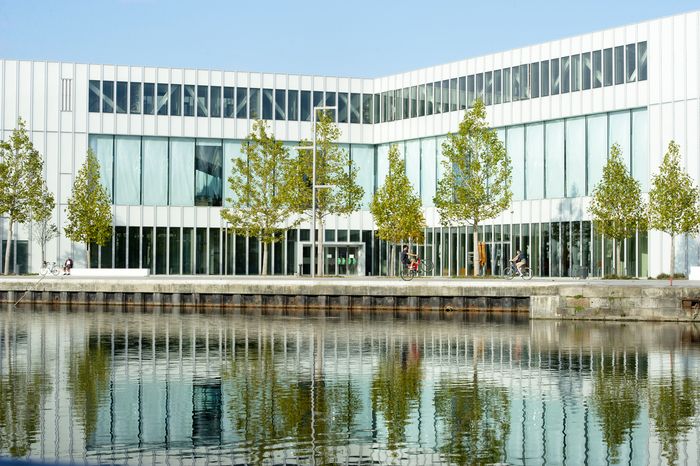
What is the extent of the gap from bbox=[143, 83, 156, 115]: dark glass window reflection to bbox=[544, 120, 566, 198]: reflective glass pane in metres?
27.5

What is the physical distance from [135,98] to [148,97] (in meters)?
0.90

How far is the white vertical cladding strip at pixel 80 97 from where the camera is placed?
77562mm

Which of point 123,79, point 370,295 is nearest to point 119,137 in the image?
point 123,79

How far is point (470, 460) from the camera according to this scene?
14.7 m

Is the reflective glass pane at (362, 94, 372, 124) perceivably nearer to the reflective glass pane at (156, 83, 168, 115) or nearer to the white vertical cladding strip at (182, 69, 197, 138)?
the white vertical cladding strip at (182, 69, 197, 138)

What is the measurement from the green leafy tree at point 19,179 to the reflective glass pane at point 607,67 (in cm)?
3601

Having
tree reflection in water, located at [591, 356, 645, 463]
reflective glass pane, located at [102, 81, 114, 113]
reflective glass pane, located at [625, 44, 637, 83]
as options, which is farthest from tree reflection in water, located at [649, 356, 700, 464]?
reflective glass pane, located at [102, 81, 114, 113]

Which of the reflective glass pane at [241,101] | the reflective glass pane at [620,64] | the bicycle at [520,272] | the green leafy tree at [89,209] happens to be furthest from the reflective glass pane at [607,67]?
the green leafy tree at [89,209]

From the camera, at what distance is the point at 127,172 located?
7912cm

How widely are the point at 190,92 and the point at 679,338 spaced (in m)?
51.2

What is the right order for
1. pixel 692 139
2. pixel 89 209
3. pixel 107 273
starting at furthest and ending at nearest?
1. pixel 89 209
2. pixel 107 273
3. pixel 692 139

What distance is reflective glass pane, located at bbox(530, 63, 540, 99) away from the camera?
232 feet

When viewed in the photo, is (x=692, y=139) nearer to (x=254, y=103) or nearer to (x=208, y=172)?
(x=254, y=103)

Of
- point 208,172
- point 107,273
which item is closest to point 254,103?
point 208,172
